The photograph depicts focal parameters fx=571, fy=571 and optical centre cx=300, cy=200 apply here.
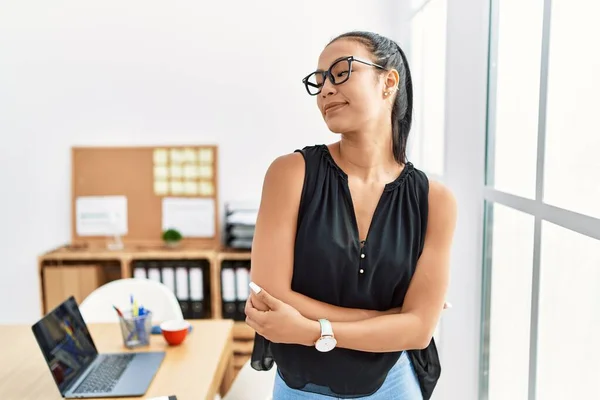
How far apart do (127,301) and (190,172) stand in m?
1.23

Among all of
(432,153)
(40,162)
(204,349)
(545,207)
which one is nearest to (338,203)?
(545,207)

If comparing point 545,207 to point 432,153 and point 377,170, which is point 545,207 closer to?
point 377,170

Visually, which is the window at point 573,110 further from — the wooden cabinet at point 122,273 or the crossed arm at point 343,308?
the wooden cabinet at point 122,273

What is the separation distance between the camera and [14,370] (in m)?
1.72

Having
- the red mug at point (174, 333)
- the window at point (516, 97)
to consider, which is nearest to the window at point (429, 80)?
the window at point (516, 97)

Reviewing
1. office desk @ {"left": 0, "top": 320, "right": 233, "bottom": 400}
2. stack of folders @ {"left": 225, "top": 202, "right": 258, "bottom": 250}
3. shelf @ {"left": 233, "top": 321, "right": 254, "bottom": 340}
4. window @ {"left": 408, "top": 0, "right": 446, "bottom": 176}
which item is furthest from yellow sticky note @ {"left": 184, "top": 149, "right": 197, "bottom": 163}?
office desk @ {"left": 0, "top": 320, "right": 233, "bottom": 400}

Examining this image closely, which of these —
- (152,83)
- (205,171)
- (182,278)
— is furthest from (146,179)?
(182,278)

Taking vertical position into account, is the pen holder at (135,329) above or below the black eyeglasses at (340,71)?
below

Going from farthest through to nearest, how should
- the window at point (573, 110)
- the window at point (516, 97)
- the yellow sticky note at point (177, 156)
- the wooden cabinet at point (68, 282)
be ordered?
the yellow sticky note at point (177, 156), the wooden cabinet at point (68, 282), the window at point (516, 97), the window at point (573, 110)

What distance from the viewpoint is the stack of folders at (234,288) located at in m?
3.19

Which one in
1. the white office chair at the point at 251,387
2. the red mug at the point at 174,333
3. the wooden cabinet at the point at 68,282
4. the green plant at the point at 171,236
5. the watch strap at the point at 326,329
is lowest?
the white office chair at the point at 251,387

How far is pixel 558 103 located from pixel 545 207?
23cm

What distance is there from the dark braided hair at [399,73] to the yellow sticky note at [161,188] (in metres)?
2.47

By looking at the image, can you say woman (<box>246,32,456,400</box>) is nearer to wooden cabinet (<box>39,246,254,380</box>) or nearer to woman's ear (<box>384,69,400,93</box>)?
woman's ear (<box>384,69,400,93</box>)
